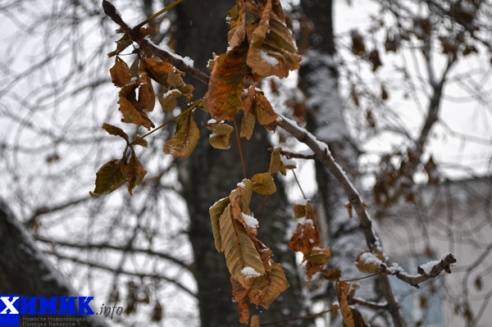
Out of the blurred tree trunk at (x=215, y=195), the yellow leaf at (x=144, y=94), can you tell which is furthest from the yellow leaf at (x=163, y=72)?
the blurred tree trunk at (x=215, y=195)

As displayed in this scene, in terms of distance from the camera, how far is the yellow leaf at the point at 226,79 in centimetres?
65

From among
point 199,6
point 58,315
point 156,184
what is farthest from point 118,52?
point 156,184

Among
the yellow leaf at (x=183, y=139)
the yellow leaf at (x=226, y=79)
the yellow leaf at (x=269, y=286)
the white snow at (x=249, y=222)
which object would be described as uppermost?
the yellow leaf at (x=183, y=139)

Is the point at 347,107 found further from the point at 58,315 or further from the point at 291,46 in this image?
the point at 291,46

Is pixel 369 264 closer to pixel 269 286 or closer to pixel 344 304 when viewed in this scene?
pixel 344 304

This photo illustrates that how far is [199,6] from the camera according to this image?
2.32 m

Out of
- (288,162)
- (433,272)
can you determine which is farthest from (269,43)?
(433,272)

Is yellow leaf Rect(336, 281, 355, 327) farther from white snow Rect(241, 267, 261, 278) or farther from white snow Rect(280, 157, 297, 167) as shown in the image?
white snow Rect(241, 267, 261, 278)

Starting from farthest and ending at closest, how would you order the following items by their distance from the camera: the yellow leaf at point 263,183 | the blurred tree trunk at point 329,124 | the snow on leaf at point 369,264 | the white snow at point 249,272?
the blurred tree trunk at point 329,124
the snow on leaf at point 369,264
the yellow leaf at point 263,183
the white snow at point 249,272

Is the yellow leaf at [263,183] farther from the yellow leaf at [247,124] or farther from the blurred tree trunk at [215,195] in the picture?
the blurred tree trunk at [215,195]

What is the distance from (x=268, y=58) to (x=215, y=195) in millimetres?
1502

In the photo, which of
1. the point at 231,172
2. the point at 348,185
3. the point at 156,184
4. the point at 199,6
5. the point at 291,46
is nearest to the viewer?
the point at 291,46

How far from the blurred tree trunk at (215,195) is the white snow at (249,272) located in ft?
3.85

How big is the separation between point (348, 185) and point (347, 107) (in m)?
2.90
